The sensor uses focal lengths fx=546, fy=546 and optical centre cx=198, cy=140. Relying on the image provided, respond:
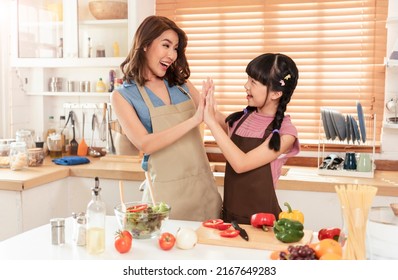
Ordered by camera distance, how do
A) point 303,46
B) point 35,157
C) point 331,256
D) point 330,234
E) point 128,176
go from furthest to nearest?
point 303,46
point 35,157
point 128,176
point 330,234
point 331,256

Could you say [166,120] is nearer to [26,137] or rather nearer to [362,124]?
[362,124]

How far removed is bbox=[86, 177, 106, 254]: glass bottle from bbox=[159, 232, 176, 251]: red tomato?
0.62ft

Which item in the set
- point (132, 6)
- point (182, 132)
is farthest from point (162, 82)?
point (132, 6)

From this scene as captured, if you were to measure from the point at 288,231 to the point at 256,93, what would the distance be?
2.15ft

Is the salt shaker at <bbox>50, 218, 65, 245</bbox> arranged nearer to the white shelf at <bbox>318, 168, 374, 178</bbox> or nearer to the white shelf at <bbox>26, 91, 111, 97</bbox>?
the white shelf at <bbox>318, 168, 374, 178</bbox>

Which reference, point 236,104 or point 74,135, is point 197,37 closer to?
point 236,104

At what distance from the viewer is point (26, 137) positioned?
150 inches

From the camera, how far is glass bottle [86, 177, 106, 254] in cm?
176

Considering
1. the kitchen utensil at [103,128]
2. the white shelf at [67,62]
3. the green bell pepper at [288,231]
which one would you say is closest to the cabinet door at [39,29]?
the white shelf at [67,62]

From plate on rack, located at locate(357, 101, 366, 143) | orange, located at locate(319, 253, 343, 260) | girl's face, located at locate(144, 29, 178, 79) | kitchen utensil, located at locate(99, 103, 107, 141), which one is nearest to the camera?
orange, located at locate(319, 253, 343, 260)

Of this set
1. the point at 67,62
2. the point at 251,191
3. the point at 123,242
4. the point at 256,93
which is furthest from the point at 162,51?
the point at 67,62

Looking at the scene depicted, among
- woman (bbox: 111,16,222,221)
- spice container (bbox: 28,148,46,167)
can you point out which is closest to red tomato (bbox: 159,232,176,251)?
woman (bbox: 111,16,222,221)

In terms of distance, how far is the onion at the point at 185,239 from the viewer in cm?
181

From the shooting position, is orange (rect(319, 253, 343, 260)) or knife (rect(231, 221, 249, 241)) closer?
orange (rect(319, 253, 343, 260))
